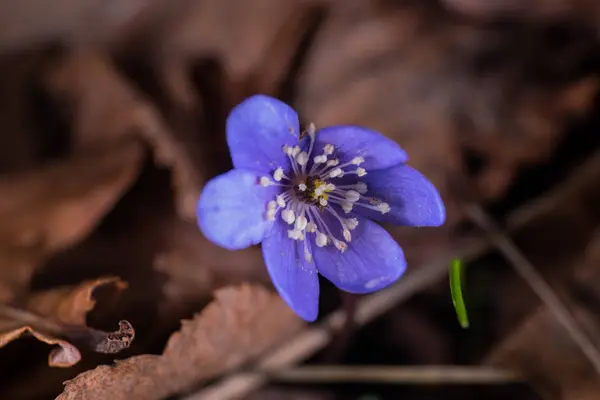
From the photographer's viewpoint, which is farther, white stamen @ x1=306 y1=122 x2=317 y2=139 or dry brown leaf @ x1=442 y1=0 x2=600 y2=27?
dry brown leaf @ x1=442 y1=0 x2=600 y2=27

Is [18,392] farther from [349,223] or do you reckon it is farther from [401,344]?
[401,344]

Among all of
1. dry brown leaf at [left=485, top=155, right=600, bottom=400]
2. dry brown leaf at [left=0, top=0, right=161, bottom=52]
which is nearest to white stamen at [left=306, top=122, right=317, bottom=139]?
dry brown leaf at [left=485, top=155, right=600, bottom=400]

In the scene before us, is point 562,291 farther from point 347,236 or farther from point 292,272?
point 292,272

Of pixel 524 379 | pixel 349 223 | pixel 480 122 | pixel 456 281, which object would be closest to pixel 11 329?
pixel 349 223

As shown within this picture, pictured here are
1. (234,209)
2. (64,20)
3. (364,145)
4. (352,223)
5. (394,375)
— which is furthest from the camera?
(64,20)

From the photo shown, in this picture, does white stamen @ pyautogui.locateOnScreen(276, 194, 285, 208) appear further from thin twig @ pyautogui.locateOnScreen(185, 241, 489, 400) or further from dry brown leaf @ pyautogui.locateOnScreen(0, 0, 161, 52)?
dry brown leaf @ pyautogui.locateOnScreen(0, 0, 161, 52)

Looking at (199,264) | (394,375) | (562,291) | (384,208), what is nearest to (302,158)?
(384,208)

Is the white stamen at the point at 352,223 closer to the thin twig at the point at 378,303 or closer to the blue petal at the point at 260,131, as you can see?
the blue petal at the point at 260,131
